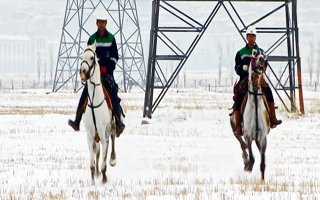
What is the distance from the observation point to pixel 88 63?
13.0m

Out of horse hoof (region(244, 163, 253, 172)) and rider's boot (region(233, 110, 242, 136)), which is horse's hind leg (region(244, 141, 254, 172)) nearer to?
horse hoof (region(244, 163, 253, 172))

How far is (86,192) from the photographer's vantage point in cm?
1194

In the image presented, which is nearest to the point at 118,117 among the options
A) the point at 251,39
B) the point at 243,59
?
the point at 243,59

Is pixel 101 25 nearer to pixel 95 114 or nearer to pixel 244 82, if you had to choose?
pixel 95 114

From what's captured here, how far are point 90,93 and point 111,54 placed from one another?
1.16 metres

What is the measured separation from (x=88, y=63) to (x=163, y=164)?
428cm

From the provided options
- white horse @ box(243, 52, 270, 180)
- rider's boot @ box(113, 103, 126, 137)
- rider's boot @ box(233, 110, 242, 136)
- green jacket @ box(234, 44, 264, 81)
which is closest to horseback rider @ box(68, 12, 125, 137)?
rider's boot @ box(113, 103, 126, 137)

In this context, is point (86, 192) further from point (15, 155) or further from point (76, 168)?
point (15, 155)

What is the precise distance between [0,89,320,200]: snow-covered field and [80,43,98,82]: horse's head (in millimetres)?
1870

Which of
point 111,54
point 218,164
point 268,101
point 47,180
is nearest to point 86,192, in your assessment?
point 47,180

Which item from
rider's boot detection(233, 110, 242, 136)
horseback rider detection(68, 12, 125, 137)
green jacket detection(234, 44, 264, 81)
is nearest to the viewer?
horseback rider detection(68, 12, 125, 137)

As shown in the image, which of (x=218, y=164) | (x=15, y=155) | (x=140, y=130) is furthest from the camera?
(x=140, y=130)

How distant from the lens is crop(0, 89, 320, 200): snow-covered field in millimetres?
11898

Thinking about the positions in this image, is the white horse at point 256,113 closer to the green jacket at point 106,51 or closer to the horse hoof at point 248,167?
the horse hoof at point 248,167
